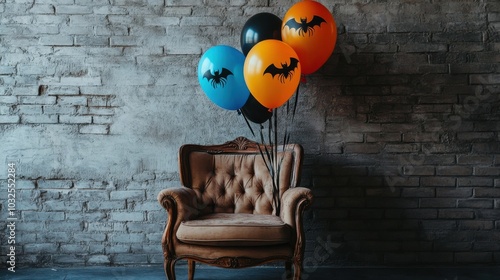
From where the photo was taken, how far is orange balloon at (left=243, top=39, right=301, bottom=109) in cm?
273

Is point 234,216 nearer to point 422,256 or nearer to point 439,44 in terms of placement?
point 422,256

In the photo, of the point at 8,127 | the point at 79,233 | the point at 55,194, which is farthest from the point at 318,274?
the point at 8,127

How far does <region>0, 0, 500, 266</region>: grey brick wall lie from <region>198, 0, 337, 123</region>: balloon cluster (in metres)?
0.60

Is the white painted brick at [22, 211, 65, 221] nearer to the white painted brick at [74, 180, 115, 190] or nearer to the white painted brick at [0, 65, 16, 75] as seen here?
the white painted brick at [74, 180, 115, 190]

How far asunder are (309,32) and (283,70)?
334 millimetres

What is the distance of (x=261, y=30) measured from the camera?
3006mm

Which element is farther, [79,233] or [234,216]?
[79,233]

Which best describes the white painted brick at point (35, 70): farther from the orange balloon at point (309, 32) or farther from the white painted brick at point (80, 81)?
the orange balloon at point (309, 32)

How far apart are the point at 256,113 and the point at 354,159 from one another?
2.86 ft

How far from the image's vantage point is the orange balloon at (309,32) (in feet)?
9.60

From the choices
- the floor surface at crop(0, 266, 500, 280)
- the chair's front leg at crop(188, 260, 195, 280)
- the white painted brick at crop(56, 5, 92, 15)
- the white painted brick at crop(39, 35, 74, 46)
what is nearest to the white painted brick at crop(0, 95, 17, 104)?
the white painted brick at crop(39, 35, 74, 46)

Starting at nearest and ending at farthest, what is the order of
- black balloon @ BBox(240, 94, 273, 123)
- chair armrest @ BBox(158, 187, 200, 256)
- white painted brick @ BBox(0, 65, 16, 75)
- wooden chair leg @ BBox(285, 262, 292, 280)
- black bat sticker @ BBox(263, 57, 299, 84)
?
black bat sticker @ BBox(263, 57, 299, 84) → chair armrest @ BBox(158, 187, 200, 256) → black balloon @ BBox(240, 94, 273, 123) → wooden chair leg @ BBox(285, 262, 292, 280) → white painted brick @ BBox(0, 65, 16, 75)

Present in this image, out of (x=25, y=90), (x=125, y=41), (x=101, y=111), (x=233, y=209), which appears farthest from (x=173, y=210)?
(x=25, y=90)

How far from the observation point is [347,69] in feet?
11.8
